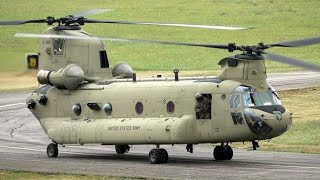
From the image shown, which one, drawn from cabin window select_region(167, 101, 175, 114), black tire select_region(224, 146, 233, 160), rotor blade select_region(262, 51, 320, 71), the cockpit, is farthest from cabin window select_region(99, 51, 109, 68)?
rotor blade select_region(262, 51, 320, 71)

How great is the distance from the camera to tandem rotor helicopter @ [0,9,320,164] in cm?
3518

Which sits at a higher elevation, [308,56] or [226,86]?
[226,86]

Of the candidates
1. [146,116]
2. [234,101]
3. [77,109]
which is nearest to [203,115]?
[234,101]

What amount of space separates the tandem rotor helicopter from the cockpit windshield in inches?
1.3

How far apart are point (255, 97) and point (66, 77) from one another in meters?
8.10

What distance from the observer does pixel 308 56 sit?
300 ft

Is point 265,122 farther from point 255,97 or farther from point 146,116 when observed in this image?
point 146,116

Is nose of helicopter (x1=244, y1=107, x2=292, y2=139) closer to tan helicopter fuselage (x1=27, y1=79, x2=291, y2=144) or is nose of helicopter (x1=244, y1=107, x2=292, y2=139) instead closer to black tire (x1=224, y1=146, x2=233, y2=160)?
tan helicopter fuselage (x1=27, y1=79, x2=291, y2=144)

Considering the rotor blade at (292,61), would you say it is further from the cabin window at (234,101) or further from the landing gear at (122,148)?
the landing gear at (122,148)

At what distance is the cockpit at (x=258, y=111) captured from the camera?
1366 inches

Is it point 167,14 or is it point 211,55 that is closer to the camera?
point 211,55

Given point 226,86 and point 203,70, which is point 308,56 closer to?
point 203,70

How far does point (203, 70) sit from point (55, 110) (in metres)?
42.0

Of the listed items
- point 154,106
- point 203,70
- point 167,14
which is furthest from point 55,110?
point 167,14
